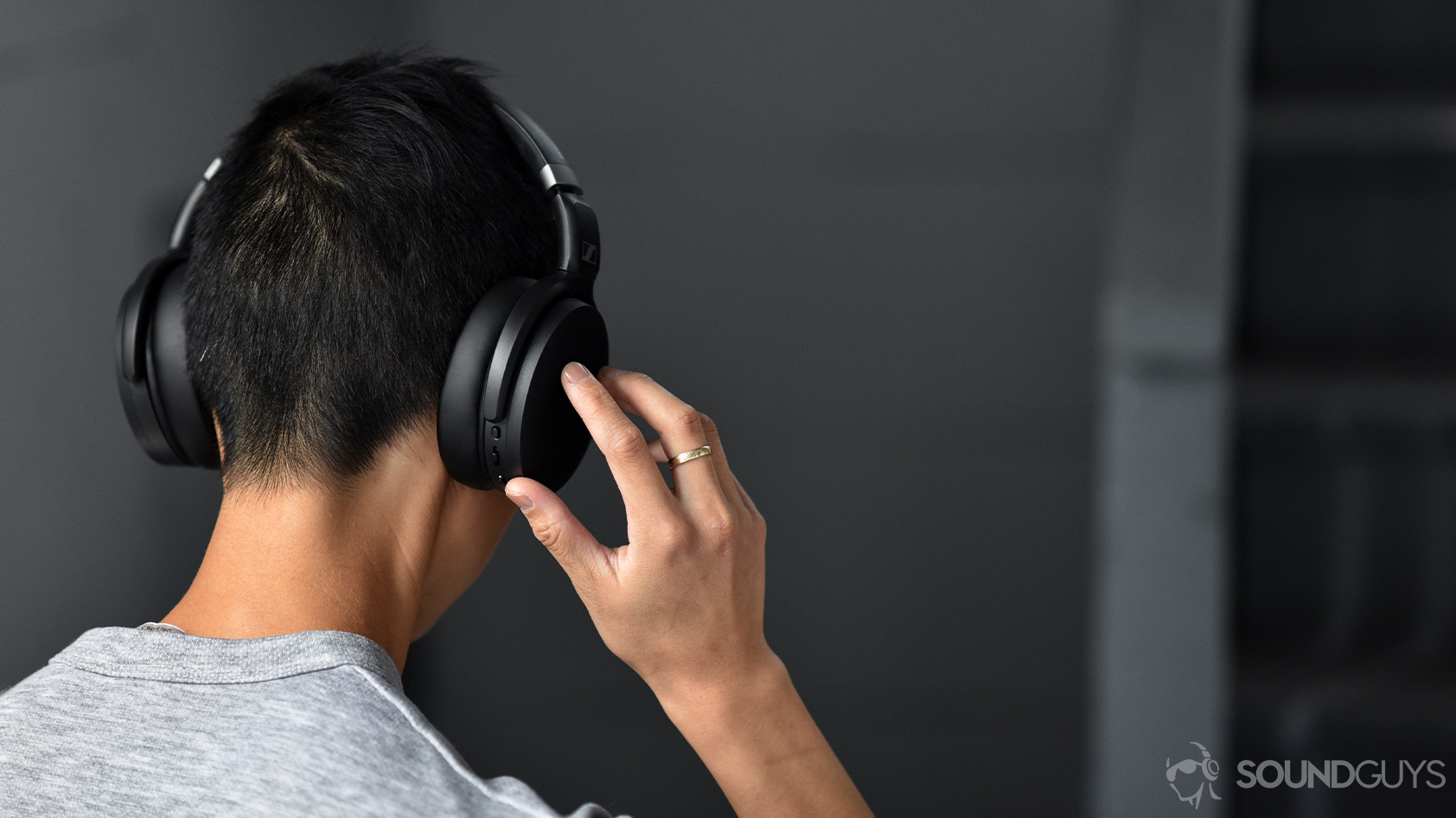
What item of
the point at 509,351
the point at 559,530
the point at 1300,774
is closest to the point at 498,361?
the point at 509,351

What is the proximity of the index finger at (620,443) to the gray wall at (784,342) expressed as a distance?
2.90 feet

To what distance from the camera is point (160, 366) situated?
2.42 ft

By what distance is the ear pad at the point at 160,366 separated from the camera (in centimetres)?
73

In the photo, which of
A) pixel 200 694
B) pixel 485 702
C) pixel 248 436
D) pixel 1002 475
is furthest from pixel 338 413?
pixel 1002 475

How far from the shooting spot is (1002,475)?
1521mm

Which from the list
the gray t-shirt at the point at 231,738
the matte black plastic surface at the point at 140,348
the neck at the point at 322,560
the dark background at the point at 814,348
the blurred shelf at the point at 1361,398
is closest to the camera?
the gray t-shirt at the point at 231,738

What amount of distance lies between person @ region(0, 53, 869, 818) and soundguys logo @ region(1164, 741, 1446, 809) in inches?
36.7

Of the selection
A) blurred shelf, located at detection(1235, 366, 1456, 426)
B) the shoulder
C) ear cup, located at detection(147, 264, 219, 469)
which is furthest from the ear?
blurred shelf, located at detection(1235, 366, 1456, 426)

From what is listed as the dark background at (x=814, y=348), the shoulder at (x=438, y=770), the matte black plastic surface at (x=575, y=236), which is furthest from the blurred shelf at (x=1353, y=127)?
the shoulder at (x=438, y=770)

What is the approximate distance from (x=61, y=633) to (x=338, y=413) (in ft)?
4.10

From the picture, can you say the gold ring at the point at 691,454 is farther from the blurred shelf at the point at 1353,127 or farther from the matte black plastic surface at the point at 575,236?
the blurred shelf at the point at 1353,127

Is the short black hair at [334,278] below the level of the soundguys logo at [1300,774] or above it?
above

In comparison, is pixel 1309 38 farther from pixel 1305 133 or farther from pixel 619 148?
pixel 619 148

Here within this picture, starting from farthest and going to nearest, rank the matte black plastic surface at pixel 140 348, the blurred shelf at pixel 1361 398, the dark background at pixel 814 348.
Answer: the dark background at pixel 814 348
the blurred shelf at pixel 1361 398
the matte black plastic surface at pixel 140 348
